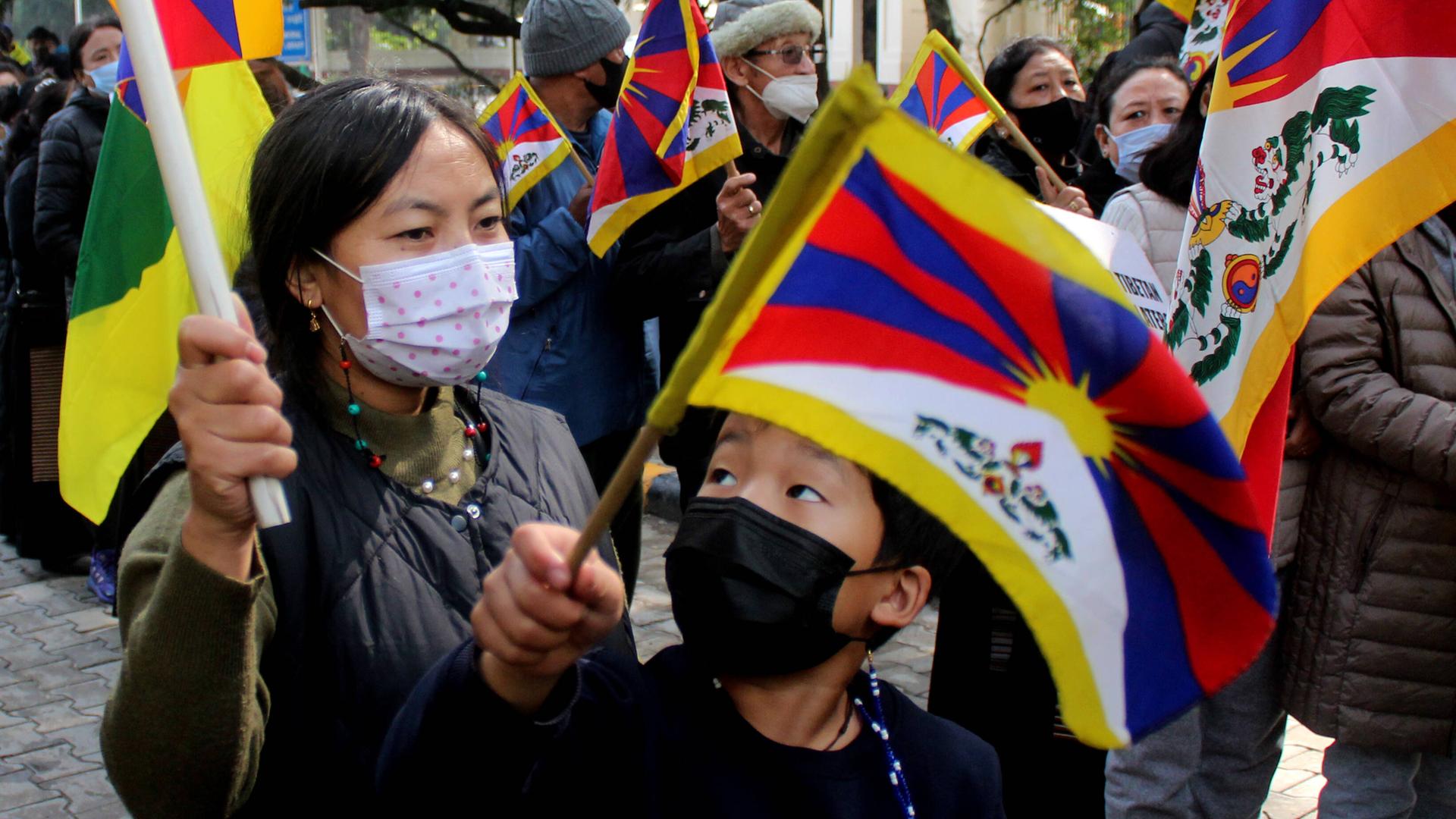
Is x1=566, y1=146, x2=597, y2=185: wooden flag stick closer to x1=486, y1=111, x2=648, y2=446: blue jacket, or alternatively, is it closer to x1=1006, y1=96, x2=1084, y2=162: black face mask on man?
x1=486, y1=111, x2=648, y2=446: blue jacket

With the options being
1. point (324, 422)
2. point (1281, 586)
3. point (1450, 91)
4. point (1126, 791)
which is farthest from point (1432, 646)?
point (324, 422)

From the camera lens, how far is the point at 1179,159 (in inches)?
138

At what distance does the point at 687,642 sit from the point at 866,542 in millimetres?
259

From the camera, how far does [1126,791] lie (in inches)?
136

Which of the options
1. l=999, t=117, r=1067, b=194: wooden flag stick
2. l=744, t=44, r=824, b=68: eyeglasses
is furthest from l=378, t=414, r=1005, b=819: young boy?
l=744, t=44, r=824, b=68: eyeglasses

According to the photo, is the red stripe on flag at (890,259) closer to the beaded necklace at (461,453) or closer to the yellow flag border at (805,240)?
the yellow flag border at (805,240)

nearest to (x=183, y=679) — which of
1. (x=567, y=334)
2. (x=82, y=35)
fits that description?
(x=567, y=334)

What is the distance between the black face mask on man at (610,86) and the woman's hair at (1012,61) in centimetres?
139

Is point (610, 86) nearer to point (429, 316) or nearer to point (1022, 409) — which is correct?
point (429, 316)

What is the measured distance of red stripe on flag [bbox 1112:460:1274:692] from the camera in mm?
1416

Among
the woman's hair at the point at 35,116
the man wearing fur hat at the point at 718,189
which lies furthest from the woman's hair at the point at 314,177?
the woman's hair at the point at 35,116

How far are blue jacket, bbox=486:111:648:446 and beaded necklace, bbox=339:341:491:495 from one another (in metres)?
2.08

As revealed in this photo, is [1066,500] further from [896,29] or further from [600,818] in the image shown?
[896,29]

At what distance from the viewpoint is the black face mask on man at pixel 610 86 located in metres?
4.68
